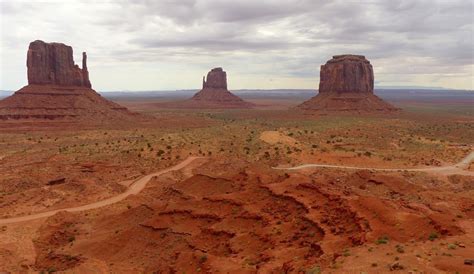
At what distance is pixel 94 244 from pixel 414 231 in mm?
25098

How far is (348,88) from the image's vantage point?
6580 inches

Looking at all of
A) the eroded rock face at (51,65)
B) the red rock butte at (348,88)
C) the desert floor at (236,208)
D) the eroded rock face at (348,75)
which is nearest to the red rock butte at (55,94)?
the eroded rock face at (51,65)

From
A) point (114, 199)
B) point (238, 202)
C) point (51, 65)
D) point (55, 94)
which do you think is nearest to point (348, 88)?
point (55, 94)

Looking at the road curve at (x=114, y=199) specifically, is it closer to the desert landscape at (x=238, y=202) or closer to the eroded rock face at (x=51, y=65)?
the desert landscape at (x=238, y=202)

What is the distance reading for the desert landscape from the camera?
22969 millimetres

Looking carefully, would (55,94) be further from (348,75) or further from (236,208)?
(348,75)

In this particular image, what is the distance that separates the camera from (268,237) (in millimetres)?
27000

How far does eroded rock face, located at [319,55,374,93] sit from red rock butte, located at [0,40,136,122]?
290 feet

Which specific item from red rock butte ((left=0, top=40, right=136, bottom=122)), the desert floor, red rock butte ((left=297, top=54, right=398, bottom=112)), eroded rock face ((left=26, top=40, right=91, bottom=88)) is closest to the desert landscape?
the desert floor

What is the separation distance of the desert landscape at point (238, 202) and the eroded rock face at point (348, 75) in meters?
72.2

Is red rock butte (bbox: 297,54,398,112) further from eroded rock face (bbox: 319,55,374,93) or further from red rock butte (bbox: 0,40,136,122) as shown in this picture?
red rock butte (bbox: 0,40,136,122)

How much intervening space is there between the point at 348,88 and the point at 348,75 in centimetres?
558

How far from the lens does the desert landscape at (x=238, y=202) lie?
904 inches

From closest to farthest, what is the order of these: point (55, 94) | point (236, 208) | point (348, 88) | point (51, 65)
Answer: point (236, 208), point (55, 94), point (51, 65), point (348, 88)
